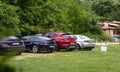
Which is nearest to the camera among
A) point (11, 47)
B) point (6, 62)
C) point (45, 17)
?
point (6, 62)

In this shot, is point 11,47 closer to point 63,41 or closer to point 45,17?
point 63,41

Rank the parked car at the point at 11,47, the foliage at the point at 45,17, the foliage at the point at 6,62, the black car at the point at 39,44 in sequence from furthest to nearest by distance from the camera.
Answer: the foliage at the point at 45,17 < the black car at the point at 39,44 < the parked car at the point at 11,47 < the foliage at the point at 6,62

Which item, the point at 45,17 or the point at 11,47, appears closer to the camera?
the point at 11,47

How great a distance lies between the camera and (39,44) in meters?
25.6

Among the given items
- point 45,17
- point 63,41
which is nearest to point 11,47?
point 63,41

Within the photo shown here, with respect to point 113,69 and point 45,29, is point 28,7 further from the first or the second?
point 113,69

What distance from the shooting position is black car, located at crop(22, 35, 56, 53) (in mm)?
25656

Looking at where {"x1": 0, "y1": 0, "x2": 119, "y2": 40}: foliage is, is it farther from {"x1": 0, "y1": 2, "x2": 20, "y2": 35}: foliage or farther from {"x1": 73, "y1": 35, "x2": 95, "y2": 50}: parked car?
{"x1": 73, "y1": 35, "x2": 95, "y2": 50}: parked car

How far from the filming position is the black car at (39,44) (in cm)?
2566

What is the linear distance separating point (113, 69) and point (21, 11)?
2025 centimetres

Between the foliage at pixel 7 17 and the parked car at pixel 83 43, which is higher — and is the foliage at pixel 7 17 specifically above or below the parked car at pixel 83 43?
above

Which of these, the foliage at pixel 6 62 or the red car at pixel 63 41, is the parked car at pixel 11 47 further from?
the red car at pixel 63 41

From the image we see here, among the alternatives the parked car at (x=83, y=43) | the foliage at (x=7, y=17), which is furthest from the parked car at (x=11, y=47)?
the parked car at (x=83, y=43)

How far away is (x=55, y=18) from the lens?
4038 cm
